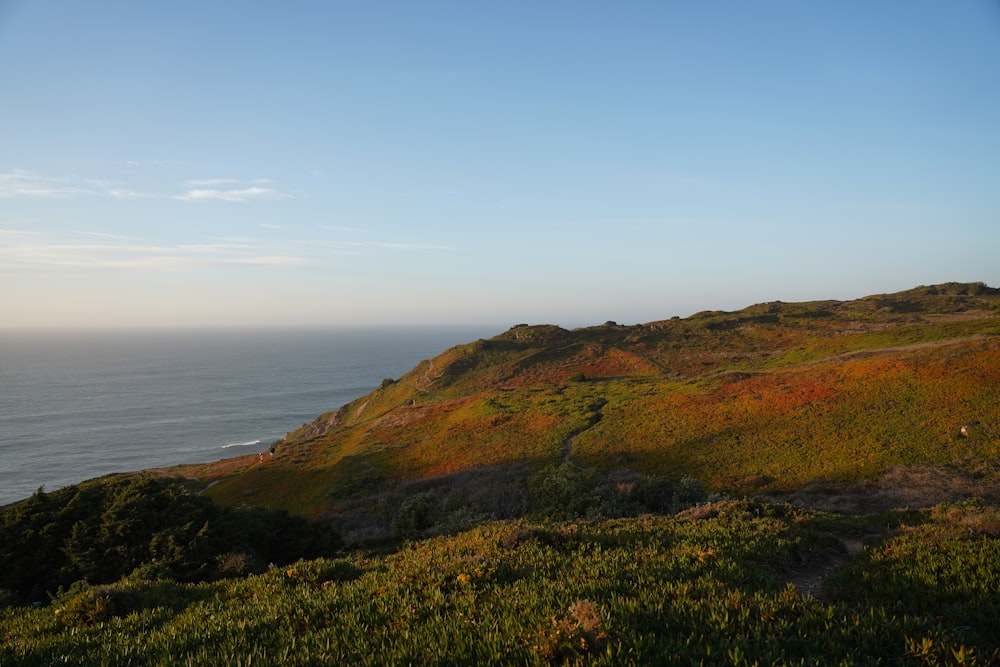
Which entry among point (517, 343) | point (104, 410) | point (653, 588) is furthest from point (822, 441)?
point (104, 410)

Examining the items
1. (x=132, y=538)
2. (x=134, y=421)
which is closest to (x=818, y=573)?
(x=132, y=538)

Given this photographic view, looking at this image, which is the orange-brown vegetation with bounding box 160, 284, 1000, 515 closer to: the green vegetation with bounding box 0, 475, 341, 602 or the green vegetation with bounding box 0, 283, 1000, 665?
the green vegetation with bounding box 0, 283, 1000, 665

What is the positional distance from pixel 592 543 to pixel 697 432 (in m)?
34.9

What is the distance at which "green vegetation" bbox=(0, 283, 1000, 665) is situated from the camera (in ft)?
21.4

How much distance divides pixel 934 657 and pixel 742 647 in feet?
7.62

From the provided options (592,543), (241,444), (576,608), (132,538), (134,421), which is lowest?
(241,444)

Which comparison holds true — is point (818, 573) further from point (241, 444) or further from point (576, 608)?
point (241, 444)

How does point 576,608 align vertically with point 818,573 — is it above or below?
above

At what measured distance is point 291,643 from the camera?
7094 mm

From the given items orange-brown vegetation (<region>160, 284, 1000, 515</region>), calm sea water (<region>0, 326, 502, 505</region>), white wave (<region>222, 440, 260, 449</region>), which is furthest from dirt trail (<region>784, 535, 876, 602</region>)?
white wave (<region>222, 440, 260, 449</region>)

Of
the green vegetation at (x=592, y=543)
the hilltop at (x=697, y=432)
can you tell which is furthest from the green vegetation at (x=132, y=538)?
the hilltop at (x=697, y=432)

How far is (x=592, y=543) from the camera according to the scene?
1296 cm

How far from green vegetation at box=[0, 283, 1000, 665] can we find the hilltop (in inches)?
12.2

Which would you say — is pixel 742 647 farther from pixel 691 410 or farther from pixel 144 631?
pixel 691 410
